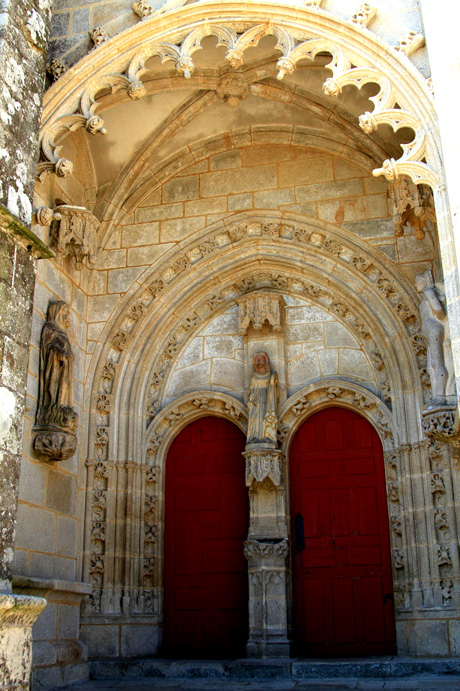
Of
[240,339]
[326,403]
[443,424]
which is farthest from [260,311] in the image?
[443,424]

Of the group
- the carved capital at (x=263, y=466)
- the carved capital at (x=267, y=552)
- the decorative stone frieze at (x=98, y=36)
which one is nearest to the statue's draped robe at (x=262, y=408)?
the carved capital at (x=263, y=466)

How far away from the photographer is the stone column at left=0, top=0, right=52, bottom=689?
4.71 m

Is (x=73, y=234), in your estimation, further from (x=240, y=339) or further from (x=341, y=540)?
(x=341, y=540)

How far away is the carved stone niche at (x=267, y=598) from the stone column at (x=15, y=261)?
3.71m

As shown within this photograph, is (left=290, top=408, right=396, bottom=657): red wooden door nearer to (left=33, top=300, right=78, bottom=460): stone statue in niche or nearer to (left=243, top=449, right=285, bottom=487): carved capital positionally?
(left=243, top=449, right=285, bottom=487): carved capital

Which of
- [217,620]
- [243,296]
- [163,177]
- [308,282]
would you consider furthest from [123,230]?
[217,620]

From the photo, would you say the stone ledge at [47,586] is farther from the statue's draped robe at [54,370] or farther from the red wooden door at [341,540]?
the red wooden door at [341,540]

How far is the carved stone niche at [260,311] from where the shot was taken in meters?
9.27

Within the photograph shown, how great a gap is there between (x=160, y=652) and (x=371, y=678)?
2429 mm

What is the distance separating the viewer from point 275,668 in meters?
7.51

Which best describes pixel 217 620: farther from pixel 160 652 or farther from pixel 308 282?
pixel 308 282

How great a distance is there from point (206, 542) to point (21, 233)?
470 centimetres

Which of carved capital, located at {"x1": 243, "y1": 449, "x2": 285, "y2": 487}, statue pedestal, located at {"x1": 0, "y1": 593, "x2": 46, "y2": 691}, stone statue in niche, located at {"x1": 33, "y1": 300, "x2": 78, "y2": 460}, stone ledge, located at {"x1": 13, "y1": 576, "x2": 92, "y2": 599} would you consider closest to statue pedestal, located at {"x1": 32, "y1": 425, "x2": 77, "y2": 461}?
stone statue in niche, located at {"x1": 33, "y1": 300, "x2": 78, "y2": 460}

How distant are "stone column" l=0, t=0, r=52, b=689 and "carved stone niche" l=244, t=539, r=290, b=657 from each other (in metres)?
3.71
